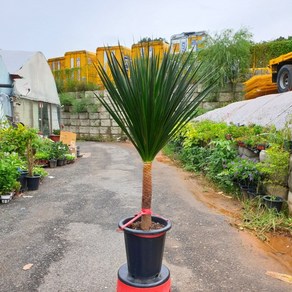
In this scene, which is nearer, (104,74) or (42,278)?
(104,74)

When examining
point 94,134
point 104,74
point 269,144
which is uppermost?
point 104,74

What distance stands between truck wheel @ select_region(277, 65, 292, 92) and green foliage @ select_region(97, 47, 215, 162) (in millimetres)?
7864

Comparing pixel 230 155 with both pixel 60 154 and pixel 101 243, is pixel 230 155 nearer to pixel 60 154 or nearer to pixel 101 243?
pixel 101 243

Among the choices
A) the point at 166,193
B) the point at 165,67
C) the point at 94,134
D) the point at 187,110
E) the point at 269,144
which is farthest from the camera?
the point at 94,134

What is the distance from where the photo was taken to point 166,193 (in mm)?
5484

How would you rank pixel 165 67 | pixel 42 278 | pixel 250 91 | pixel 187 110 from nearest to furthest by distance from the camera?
pixel 165 67
pixel 187 110
pixel 42 278
pixel 250 91

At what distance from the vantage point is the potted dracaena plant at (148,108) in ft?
6.29

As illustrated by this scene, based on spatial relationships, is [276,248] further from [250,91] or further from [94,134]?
[94,134]

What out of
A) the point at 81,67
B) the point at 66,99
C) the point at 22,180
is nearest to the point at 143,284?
the point at 22,180

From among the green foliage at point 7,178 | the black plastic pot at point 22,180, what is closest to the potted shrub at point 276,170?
the green foliage at point 7,178

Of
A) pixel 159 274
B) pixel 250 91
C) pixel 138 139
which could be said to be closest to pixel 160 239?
pixel 159 274

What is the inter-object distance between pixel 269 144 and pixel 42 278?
360 cm

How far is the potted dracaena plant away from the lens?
1.92 metres

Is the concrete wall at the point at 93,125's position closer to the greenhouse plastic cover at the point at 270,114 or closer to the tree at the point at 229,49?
the tree at the point at 229,49
